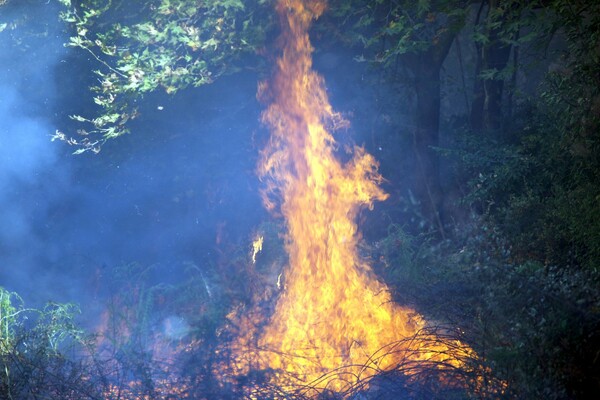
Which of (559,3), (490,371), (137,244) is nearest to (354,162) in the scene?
(559,3)

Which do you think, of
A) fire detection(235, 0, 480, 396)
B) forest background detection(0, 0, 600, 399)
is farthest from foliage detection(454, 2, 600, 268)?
fire detection(235, 0, 480, 396)

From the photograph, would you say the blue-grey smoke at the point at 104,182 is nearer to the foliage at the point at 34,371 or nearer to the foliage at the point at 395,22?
the foliage at the point at 395,22

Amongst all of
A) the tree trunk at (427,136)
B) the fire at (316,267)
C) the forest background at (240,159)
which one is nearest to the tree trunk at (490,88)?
the forest background at (240,159)

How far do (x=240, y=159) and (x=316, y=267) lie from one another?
4854 millimetres

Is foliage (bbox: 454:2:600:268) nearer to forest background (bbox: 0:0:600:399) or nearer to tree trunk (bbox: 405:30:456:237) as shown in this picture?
forest background (bbox: 0:0:600:399)

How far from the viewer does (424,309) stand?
283 inches

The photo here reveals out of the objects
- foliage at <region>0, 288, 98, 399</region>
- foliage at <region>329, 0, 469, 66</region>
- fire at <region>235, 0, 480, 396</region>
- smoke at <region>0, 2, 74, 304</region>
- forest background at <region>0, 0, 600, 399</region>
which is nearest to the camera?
foliage at <region>0, 288, 98, 399</region>

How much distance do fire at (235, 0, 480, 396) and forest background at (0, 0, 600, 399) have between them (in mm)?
525

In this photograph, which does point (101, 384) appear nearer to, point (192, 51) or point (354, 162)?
point (354, 162)

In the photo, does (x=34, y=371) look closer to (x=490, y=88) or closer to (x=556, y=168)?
(x=556, y=168)

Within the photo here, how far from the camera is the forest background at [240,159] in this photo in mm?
6473

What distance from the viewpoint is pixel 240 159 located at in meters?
12.1

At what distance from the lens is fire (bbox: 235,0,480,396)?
6672 mm

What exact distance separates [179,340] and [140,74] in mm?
4951
